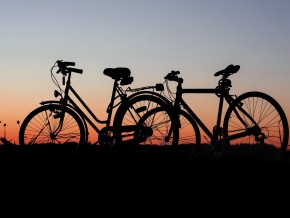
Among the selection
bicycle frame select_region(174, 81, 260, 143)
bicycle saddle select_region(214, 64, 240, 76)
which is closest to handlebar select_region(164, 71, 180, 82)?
bicycle frame select_region(174, 81, 260, 143)

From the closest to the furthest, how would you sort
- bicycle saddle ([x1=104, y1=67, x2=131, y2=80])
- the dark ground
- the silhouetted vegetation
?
the dark ground, the silhouetted vegetation, bicycle saddle ([x1=104, y1=67, x2=131, y2=80])

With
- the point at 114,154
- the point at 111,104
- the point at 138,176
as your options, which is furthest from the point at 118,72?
the point at 138,176

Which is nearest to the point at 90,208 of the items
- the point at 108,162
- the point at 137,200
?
the point at 137,200

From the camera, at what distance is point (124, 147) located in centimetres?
803

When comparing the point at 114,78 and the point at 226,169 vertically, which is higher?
the point at 114,78

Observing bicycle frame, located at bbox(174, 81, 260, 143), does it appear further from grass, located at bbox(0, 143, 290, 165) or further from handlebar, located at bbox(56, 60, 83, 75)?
handlebar, located at bbox(56, 60, 83, 75)

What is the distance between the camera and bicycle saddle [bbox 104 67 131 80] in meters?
8.21

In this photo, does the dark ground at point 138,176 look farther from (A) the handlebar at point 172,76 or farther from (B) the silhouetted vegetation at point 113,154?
(A) the handlebar at point 172,76

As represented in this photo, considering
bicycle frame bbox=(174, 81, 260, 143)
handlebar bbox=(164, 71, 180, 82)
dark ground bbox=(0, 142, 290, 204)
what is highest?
handlebar bbox=(164, 71, 180, 82)

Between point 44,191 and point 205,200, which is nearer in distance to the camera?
point 205,200

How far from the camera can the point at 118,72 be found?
8.21m

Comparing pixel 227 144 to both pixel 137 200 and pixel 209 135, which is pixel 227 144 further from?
pixel 137 200

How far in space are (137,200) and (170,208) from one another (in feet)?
1.35

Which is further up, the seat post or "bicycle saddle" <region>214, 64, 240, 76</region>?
"bicycle saddle" <region>214, 64, 240, 76</region>
